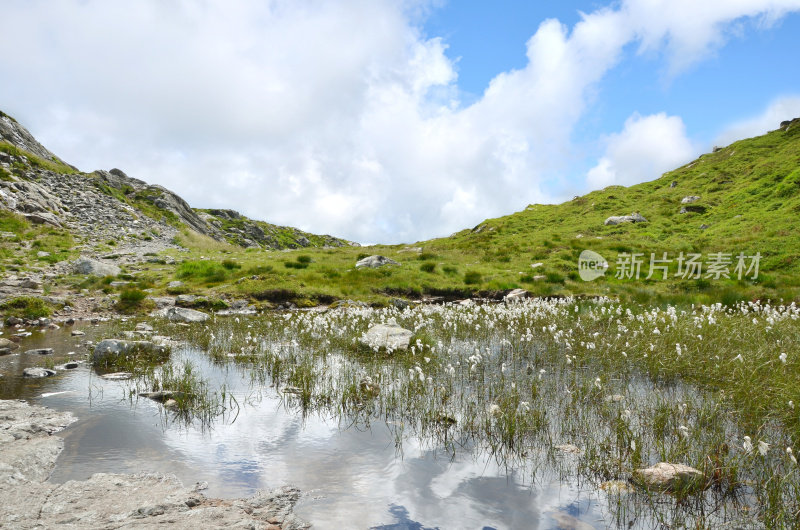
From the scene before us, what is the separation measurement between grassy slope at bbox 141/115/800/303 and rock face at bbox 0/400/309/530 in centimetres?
1786

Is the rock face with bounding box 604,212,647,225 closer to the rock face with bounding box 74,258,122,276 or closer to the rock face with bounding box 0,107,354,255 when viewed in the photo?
the rock face with bounding box 0,107,354,255

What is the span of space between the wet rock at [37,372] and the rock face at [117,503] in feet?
15.9

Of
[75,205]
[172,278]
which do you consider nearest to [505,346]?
[172,278]

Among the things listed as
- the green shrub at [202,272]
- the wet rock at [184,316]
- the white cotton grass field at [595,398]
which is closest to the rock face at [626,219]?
the white cotton grass field at [595,398]

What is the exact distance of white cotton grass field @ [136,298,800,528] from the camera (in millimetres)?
5121

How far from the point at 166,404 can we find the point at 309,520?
504 cm

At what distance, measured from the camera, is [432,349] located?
39.5ft

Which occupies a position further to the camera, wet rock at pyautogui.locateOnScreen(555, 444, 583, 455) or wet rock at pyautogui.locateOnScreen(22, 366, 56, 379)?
wet rock at pyautogui.locateOnScreen(22, 366, 56, 379)

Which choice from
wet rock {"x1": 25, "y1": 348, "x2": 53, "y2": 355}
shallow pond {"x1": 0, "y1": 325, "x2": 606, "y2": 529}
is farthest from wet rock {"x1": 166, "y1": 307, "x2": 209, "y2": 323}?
shallow pond {"x1": 0, "y1": 325, "x2": 606, "y2": 529}

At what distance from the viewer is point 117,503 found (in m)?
4.65

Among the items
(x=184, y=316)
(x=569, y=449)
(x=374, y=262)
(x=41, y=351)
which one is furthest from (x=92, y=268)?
(x=569, y=449)

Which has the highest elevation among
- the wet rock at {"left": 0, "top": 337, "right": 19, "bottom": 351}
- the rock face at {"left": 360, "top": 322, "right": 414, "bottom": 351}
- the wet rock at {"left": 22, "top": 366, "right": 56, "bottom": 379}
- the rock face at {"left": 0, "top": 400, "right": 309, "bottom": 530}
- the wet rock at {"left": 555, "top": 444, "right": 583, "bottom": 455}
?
the rock face at {"left": 360, "top": 322, "right": 414, "bottom": 351}

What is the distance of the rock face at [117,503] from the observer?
4.27m

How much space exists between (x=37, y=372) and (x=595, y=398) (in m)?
12.4
